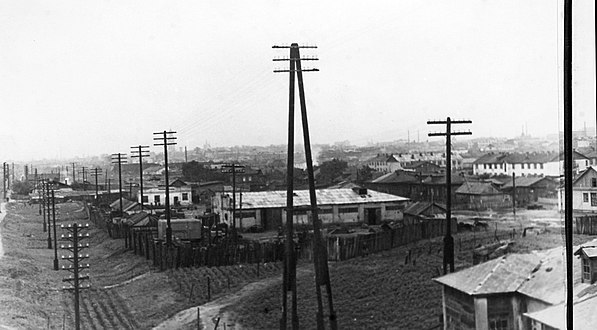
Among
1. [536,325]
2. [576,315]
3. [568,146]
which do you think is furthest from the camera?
[536,325]

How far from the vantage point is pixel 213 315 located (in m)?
2.17

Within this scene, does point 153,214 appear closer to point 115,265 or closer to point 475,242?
point 115,265

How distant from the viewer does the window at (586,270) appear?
2.05 meters

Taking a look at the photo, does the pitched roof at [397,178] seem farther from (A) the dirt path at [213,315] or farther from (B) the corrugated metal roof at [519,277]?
(A) the dirt path at [213,315]

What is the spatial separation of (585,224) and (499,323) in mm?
439

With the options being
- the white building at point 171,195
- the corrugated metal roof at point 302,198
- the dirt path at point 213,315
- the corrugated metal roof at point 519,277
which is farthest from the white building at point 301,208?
the corrugated metal roof at point 519,277

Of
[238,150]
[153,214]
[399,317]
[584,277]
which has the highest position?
[238,150]

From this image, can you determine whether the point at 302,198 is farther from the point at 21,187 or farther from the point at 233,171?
the point at 21,187

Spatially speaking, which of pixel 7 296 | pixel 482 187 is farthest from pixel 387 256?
pixel 7 296

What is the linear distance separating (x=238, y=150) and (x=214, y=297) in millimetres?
502

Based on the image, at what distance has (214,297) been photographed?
7.17ft

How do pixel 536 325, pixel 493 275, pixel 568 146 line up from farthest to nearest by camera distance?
1. pixel 493 275
2. pixel 536 325
3. pixel 568 146

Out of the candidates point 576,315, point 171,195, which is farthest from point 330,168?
point 576,315

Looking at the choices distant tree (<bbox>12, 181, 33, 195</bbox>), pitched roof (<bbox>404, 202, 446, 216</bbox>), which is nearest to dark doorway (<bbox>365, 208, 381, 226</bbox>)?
pitched roof (<bbox>404, 202, 446, 216</bbox>)
